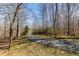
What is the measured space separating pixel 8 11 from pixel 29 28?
26 centimetres

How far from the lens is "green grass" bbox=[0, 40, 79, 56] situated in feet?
5.83

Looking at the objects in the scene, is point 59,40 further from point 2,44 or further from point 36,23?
point 2,44

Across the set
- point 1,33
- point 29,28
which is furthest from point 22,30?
point 1,33

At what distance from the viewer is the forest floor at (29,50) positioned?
178 centimetres

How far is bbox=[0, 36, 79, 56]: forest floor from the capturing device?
5.83 feet

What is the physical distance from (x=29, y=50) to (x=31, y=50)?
2 cm

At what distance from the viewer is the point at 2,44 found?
1.79 m

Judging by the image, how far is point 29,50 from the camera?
5.87 ft

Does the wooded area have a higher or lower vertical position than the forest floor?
higher

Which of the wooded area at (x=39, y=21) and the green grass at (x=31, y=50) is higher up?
the wooded area at (x=39, y=21)

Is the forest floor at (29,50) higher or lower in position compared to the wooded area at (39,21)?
lower

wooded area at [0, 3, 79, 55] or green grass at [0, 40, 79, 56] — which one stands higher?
wooded area at [0, 3, 79, 55]

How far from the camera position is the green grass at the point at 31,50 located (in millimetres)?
1777

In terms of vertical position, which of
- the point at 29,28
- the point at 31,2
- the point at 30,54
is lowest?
the point at 30,54
